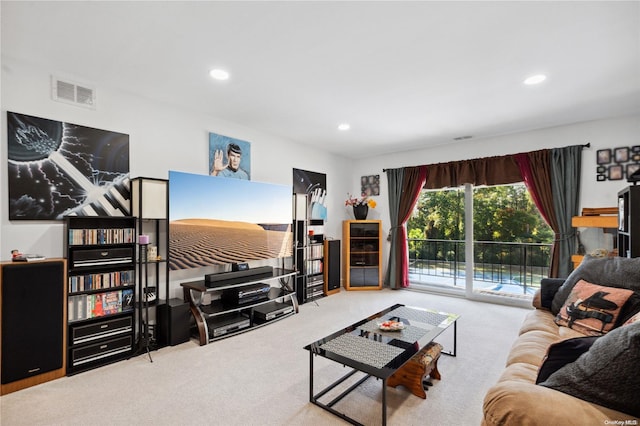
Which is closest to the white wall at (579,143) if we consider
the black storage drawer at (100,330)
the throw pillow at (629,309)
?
the throw pillow at (629,309)

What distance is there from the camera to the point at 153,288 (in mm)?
3150

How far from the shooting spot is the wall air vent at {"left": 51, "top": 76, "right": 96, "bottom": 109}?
2648mm

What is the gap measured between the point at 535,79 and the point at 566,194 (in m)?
2.05

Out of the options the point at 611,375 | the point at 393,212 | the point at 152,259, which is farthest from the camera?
the point at 393,212

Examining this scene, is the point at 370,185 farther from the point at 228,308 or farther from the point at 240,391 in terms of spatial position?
the point at 240,391

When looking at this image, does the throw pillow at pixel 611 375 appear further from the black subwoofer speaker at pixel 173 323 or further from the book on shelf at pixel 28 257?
the book on shelf at pixel 28 257

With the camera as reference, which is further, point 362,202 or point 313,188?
point 362,202

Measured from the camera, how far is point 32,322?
7.61 feet

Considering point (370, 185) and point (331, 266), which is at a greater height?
point (370, 185)

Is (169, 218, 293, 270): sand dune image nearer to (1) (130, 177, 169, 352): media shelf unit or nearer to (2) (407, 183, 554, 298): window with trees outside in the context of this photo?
(1) (130, 177, 169, 352): media shelf unit

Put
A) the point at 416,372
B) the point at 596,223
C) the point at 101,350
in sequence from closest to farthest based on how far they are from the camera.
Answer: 1. the point at 416,372
2. the point at 101,350
3. the point at 596,223

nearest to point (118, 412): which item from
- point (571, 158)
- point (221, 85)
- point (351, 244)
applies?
point (221, 85)

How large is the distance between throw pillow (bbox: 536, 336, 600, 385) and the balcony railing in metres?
3.59

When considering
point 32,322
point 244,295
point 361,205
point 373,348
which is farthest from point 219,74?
point 361,205
